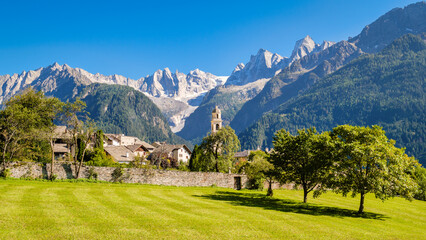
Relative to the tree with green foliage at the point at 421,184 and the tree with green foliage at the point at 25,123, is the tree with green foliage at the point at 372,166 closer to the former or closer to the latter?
the tree with green foliage at the point at 25,123

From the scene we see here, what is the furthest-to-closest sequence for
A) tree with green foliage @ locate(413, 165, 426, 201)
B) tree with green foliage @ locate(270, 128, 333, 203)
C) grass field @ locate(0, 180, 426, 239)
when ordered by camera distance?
tree with green foliage @ locate(413, 165, 426, 201), tree with green foliage @ locate(270, 128, 333, 203), grass field @ locate(0, 180, 426, 239)

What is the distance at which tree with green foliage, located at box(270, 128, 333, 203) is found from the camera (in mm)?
38719

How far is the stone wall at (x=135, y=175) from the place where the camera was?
44.5 meters

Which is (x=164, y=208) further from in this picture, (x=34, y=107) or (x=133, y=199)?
(x=34, y=107)

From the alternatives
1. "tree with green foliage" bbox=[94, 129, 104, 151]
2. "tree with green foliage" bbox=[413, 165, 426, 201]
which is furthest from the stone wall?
"tree with green foliage" bbox=[413, 165, 426, 201]

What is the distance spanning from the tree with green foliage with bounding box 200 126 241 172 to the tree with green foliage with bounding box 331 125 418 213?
113 feet

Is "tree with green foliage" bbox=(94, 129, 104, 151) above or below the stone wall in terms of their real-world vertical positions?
above

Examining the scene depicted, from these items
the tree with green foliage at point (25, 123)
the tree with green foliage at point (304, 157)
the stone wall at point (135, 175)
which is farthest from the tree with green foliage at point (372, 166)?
the tree with green foliage at point (25, 123)

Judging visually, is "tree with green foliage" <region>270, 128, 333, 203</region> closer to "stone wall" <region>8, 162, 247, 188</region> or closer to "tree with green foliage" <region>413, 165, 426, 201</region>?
"stone wall" <region>8, 162, 247, 188</region>

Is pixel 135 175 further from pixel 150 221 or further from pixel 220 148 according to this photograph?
pixel 150 221

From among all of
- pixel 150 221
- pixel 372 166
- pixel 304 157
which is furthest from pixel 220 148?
pixel 150 221

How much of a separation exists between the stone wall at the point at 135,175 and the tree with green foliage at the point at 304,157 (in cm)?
1889

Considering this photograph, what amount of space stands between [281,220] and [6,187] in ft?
98.7

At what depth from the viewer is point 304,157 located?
42094 mm
